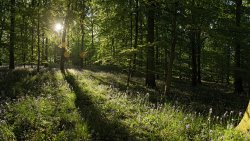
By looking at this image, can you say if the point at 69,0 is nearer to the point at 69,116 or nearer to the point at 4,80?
the point at 4,80

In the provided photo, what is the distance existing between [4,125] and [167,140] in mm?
4364

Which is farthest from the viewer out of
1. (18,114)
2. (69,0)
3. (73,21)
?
(73,21)

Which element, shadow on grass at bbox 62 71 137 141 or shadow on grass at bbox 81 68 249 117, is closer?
shadow on grass at bbox 62 71 137 141

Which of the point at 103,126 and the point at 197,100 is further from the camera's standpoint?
the point at 197,100

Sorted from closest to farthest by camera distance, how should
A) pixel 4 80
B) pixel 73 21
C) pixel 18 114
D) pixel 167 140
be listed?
pixel 167 140
pixel 18 114
pixel 4 80
pixel 73 21

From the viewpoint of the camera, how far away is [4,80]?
63.1 ft

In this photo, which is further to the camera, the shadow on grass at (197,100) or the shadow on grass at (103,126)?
the shadow on grass at (197,100)

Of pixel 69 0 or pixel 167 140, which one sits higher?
pixel 69 0

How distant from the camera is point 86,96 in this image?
47.4 ft

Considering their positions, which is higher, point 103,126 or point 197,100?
point 103,126

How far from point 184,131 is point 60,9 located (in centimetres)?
2098

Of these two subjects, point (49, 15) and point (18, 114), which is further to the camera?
point (49, 15)

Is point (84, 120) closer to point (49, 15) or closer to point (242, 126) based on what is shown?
point (242, 126)

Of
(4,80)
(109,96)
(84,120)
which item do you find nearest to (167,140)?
(84,120)
